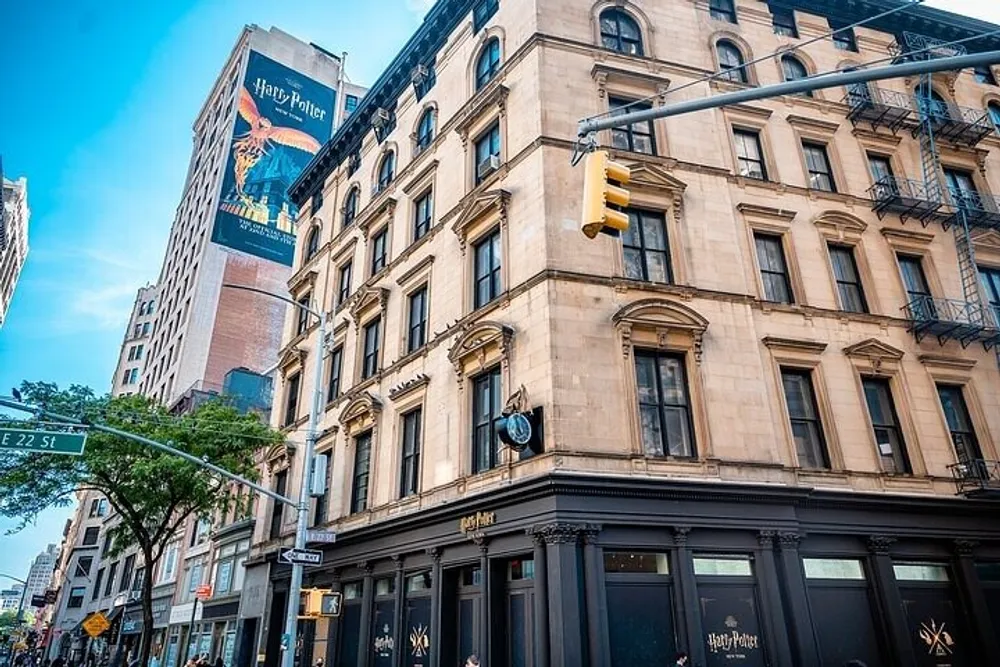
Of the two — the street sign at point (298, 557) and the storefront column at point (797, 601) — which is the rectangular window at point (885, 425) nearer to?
the storefront column at point (797, 601)

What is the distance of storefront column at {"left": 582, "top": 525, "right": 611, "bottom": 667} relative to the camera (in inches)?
518

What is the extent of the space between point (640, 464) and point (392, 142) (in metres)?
18.6

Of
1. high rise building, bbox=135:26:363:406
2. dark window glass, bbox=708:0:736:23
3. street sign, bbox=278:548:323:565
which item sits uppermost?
high rise building, bbox=135:26:363:406

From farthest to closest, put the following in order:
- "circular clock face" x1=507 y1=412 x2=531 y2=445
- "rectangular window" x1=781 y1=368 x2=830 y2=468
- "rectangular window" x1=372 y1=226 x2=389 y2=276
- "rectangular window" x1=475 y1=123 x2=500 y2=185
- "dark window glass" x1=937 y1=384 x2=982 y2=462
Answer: "rectangular window" x1=372 y1=226 x2=389 y2=276 → "rectangular window" x1=475 y1=123 x2=500 y2=185 → "dark window glass" x1=937 y1=384 x2=982 y2=462 → "rectangular window" x1=781 y1=368 x2=830 y2=468 → "circular clock face" x1=507 y1=412 x2=531 y2=445

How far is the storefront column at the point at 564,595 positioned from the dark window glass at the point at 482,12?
17.7 meters

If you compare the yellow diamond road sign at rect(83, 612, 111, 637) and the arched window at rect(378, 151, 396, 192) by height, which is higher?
the arched window at rect(378, 151, 396, 192)

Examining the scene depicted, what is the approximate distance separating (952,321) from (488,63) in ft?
54.3

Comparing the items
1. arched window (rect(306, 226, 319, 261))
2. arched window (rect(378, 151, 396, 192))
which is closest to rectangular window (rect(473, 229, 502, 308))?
arched window (rect(378, 151, 396, 192))

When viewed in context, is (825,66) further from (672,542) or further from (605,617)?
(605,617)

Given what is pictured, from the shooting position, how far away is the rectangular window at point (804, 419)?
1767 cm

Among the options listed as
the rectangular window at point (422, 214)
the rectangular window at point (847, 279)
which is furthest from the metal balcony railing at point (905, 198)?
the rectangular window at point (422, 214)

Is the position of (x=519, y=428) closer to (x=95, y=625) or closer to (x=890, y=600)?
(x=890, y=600)

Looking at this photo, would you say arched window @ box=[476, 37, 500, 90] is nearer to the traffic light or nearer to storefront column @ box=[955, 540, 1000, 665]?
the traffic light

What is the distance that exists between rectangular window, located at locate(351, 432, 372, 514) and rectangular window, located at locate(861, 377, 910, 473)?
15.4m
